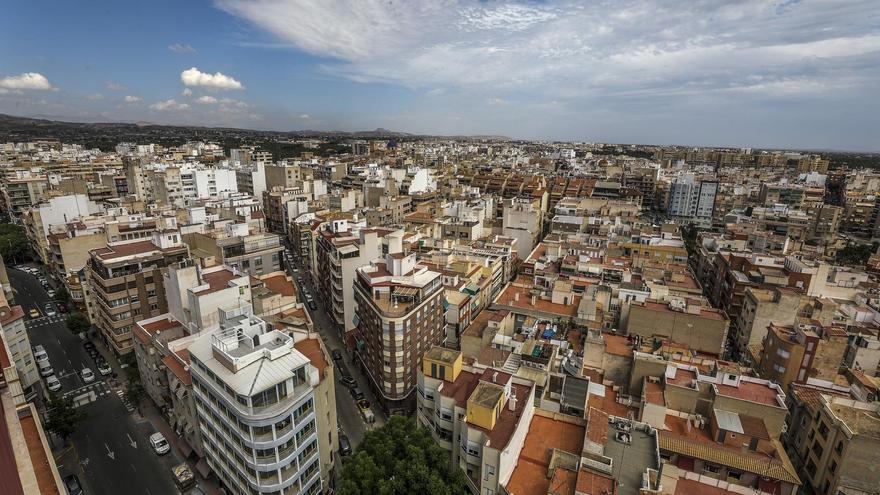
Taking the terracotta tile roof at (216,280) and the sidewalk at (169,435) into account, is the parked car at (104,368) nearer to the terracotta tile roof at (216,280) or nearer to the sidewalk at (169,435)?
the sidewalk at (169,435)

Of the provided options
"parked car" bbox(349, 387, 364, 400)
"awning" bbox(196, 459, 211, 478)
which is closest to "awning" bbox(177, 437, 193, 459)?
"awning" bbox(196, 459, 211, 478)

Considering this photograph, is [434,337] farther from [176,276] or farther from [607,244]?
[607,244]

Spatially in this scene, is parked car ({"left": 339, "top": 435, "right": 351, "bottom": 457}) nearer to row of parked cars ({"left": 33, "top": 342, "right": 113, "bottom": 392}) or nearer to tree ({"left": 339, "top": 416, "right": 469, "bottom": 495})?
tree ({"left": 339, "top": 416, "right": 469, "bottom": 495})

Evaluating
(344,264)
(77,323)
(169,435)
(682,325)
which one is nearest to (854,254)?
(682,325)

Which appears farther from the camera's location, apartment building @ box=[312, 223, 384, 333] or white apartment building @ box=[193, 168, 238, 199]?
white apartment building @ box=[193, 168, 238, 199]

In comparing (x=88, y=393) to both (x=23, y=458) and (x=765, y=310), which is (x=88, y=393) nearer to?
(x=23, y=458)

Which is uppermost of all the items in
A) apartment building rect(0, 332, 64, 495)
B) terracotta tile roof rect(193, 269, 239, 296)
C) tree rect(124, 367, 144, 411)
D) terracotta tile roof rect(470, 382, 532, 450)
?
apartment building rect(0, 332, 64, 495)

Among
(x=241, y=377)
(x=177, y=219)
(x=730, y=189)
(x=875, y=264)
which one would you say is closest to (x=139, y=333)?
(x=241, y=377)
